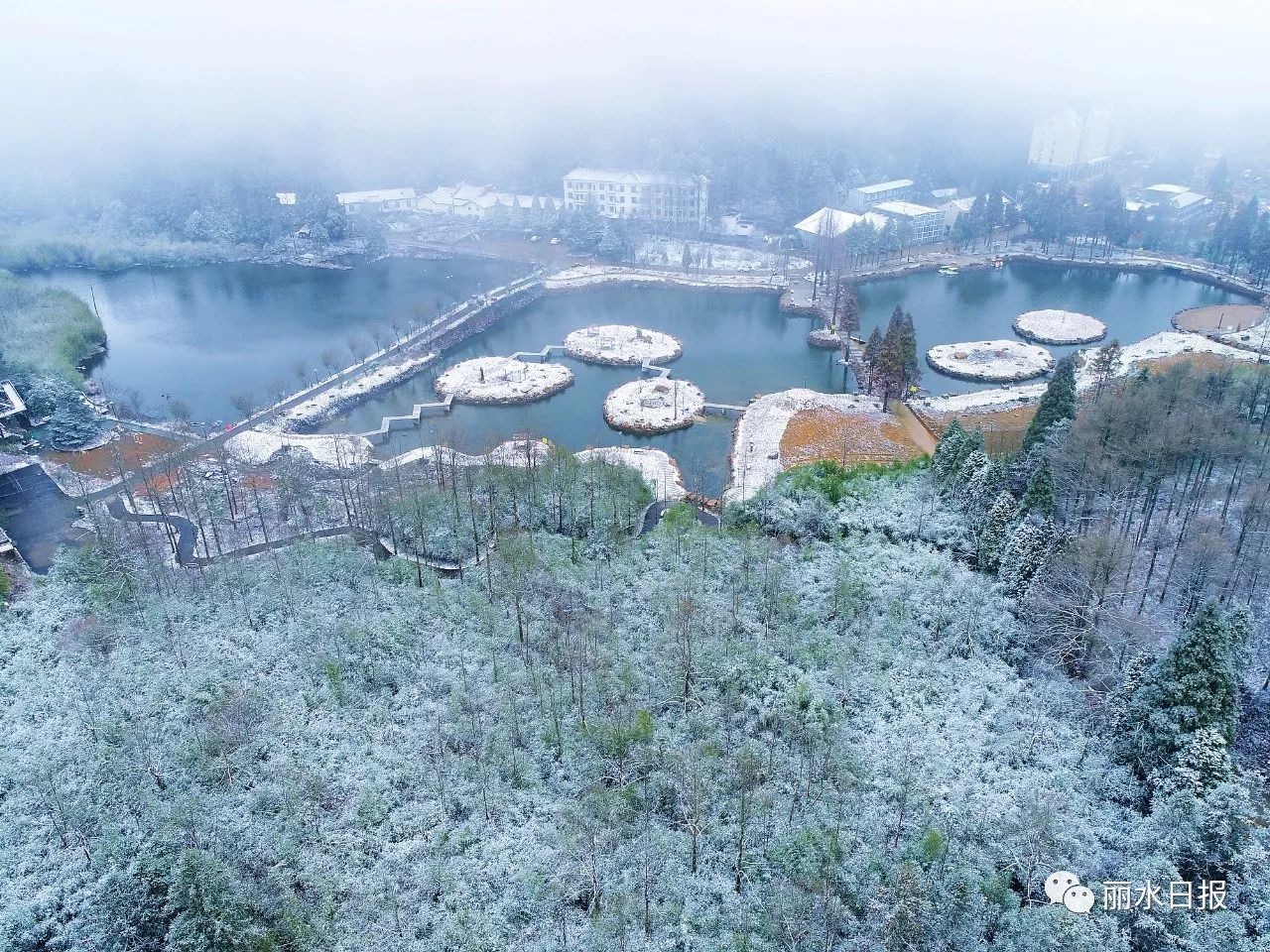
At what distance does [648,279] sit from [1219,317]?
103ft

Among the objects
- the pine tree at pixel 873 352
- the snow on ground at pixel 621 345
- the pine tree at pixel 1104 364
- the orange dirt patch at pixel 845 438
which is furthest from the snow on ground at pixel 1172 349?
the snow on ground at pixel 621 345

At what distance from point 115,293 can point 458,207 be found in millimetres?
25368

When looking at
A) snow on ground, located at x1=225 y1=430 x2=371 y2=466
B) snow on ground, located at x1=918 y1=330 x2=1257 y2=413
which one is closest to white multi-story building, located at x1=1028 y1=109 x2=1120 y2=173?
snow on ground, located at x1=918 y1=330 x2=1257 y2=413

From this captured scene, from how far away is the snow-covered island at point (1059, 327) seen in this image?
4197 cm

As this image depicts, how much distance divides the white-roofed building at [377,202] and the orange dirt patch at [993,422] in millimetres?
50393

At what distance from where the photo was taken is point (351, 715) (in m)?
16.3

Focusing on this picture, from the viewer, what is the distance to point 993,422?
3209cm

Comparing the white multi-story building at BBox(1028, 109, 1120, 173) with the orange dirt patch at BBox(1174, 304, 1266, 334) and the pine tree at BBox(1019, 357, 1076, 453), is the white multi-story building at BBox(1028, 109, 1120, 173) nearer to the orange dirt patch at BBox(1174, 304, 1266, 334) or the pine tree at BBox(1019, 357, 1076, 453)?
the orange dirt patch at BBox(1174, 304, 1266, 334)

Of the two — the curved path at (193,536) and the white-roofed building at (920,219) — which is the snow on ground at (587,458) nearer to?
the curved path at (193,536)

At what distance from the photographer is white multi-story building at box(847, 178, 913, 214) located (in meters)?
64.9

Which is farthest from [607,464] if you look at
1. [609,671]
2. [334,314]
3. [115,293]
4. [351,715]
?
[115,293]

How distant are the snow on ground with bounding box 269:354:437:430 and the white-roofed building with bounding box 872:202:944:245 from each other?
114 ft

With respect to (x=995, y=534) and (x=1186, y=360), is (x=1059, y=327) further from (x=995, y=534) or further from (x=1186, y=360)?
(x=995, y=534)

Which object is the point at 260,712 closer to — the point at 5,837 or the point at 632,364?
the point at 5,837
